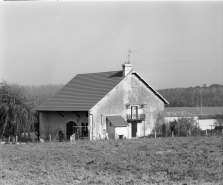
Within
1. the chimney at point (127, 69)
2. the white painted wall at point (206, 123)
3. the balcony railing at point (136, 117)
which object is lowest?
the white painted wall at point (206, 123)

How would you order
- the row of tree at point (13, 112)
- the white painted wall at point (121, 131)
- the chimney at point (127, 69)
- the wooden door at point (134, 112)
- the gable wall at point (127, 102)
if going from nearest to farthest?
the white painted wall at point (121, 131)
the gable wall at point (127, 102)
the row of tree at point (13, 112)
the wooden door at point (134, 112)
the chimney at point (127, 69)

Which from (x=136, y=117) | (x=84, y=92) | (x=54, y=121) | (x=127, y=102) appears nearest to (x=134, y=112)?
(x=136, y=117)

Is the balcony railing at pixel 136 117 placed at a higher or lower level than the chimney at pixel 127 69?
lower

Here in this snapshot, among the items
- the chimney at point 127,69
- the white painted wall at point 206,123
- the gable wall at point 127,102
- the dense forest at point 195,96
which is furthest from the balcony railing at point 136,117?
the dense forest at point 195,96

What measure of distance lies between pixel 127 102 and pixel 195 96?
45.6 m

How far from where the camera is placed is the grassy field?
15.8 m

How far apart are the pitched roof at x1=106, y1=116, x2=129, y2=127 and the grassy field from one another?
12211 mm

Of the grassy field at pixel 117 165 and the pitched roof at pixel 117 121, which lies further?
the pitched roof at pixel 117 121

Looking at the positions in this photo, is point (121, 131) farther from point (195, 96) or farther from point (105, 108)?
point (195, 96)

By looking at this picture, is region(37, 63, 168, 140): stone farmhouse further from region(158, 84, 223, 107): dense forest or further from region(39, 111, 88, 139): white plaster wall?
region(158, 84, 223, 107): dense forest

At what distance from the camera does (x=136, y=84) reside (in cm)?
4194

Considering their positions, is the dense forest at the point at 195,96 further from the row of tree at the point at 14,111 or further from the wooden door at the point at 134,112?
the row of tree at the point at 14,111

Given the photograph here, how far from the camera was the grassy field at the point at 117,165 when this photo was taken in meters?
15.8

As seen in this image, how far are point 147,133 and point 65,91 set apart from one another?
9737mm
